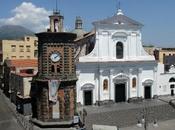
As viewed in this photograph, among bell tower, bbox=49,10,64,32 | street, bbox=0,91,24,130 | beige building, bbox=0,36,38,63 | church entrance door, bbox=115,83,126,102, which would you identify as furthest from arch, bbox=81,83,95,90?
beige building, bbox=0,36,38,63

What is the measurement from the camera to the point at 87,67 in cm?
5050

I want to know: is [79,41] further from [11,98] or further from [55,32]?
[55,32]

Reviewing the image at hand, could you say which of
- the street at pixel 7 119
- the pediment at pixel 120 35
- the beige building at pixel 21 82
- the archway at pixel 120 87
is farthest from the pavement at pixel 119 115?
the pediment at pixel 120 35

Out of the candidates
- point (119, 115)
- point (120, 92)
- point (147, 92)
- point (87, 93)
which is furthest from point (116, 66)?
point (119, 115)

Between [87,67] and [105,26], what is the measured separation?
642 cm

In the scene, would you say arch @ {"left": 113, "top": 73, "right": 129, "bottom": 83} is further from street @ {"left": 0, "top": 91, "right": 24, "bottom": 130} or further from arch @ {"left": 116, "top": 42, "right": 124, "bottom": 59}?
street @ {"left": 0, "top": 91, "right": 24, "bottom": 130}

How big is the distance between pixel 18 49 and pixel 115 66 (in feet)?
102

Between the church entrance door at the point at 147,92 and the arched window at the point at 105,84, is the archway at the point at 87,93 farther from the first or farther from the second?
the church entrance door at the point at 147,92

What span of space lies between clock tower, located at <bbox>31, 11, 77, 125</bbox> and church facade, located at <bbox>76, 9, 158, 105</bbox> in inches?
314

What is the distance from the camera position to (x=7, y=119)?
44188 mm

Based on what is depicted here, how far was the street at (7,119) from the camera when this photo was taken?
1592 inches

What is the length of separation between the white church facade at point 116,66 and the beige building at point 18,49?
28791 mm

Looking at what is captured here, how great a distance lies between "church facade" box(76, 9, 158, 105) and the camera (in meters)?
50.7

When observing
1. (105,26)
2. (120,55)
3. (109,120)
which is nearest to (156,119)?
(109,120)
